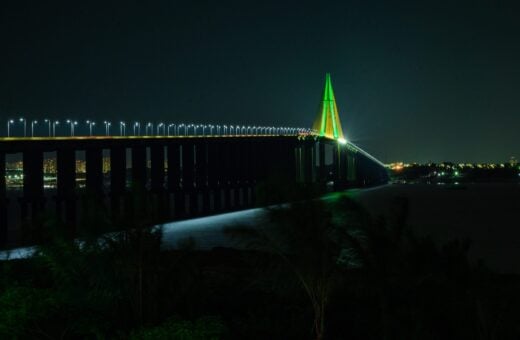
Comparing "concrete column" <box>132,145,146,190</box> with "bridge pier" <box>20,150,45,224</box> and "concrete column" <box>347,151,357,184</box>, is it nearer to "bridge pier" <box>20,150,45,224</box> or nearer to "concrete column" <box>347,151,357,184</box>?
"bridge pier" <box>20,150,45,224</box>

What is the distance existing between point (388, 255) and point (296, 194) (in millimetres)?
1994

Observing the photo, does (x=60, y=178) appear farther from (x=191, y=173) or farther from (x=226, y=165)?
(x=226, y=165)

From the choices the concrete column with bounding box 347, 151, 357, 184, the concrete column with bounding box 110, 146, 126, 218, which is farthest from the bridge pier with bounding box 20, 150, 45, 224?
the concrete column with bounding box 347, 151, 357, 184

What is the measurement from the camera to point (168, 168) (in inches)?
3310

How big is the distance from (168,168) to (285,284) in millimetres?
68669

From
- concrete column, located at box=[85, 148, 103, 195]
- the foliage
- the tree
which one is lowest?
the foliage

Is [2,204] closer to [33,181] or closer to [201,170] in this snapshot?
[33,181]

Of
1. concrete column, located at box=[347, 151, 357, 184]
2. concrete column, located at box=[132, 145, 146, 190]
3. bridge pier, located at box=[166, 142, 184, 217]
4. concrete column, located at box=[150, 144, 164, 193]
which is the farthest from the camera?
concrete column, located at box=[347, 151, 357, 184]

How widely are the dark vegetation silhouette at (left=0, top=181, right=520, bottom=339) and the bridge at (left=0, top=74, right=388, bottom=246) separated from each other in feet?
2.75

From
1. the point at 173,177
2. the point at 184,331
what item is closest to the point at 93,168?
the point at 173,177

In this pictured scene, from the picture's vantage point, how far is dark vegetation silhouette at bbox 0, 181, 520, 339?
48.3ft

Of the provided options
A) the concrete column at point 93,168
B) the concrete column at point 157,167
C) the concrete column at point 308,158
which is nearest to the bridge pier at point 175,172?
the concrete column at point 157,167

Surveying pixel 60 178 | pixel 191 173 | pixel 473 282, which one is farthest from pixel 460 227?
pixel 473 282

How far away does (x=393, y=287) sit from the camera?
1644cm
